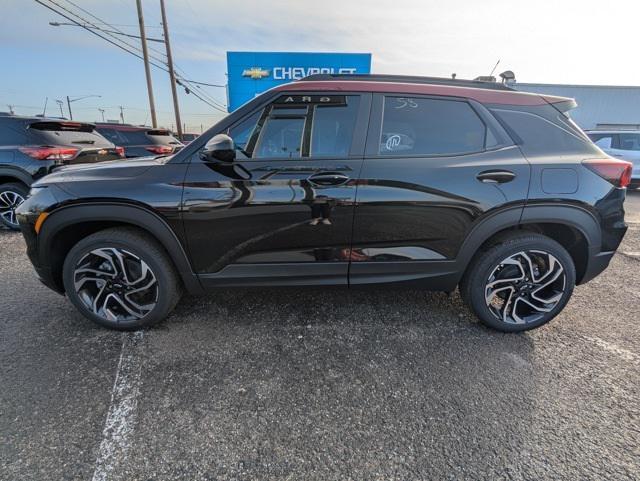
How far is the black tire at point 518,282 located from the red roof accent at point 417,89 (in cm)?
99

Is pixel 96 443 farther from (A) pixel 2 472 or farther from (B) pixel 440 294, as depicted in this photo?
(B) pixel 440 294

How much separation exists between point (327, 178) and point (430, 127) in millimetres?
843

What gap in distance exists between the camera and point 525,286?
2533 mm

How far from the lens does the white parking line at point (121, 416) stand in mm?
1544

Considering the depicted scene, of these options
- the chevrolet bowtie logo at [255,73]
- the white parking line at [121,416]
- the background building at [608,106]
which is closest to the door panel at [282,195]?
the white parking line at [121,416]

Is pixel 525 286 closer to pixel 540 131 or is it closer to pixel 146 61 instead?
pixel 540 131

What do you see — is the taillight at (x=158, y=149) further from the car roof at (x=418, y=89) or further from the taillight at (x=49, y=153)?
the car roof at (x=418, y=89)

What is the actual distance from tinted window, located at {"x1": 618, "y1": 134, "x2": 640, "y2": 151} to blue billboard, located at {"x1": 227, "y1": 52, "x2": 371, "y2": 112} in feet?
25.6

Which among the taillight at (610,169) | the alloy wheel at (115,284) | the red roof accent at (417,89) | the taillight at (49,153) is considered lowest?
the alloy wheel at (115,284)

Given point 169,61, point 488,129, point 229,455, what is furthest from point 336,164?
point 169,61

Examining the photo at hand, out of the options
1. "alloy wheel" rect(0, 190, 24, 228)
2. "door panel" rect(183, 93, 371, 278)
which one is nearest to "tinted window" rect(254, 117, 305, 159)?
"door panel" rect(183, 93, 371, 278)

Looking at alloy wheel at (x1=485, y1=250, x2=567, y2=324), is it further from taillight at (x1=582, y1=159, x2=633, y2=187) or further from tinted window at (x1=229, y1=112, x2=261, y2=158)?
tinted window at (x1=229, y1=112, x2=261, y2=158)

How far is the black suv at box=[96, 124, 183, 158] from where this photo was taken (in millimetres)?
7887

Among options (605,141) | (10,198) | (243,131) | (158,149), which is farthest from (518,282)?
(605,141)
